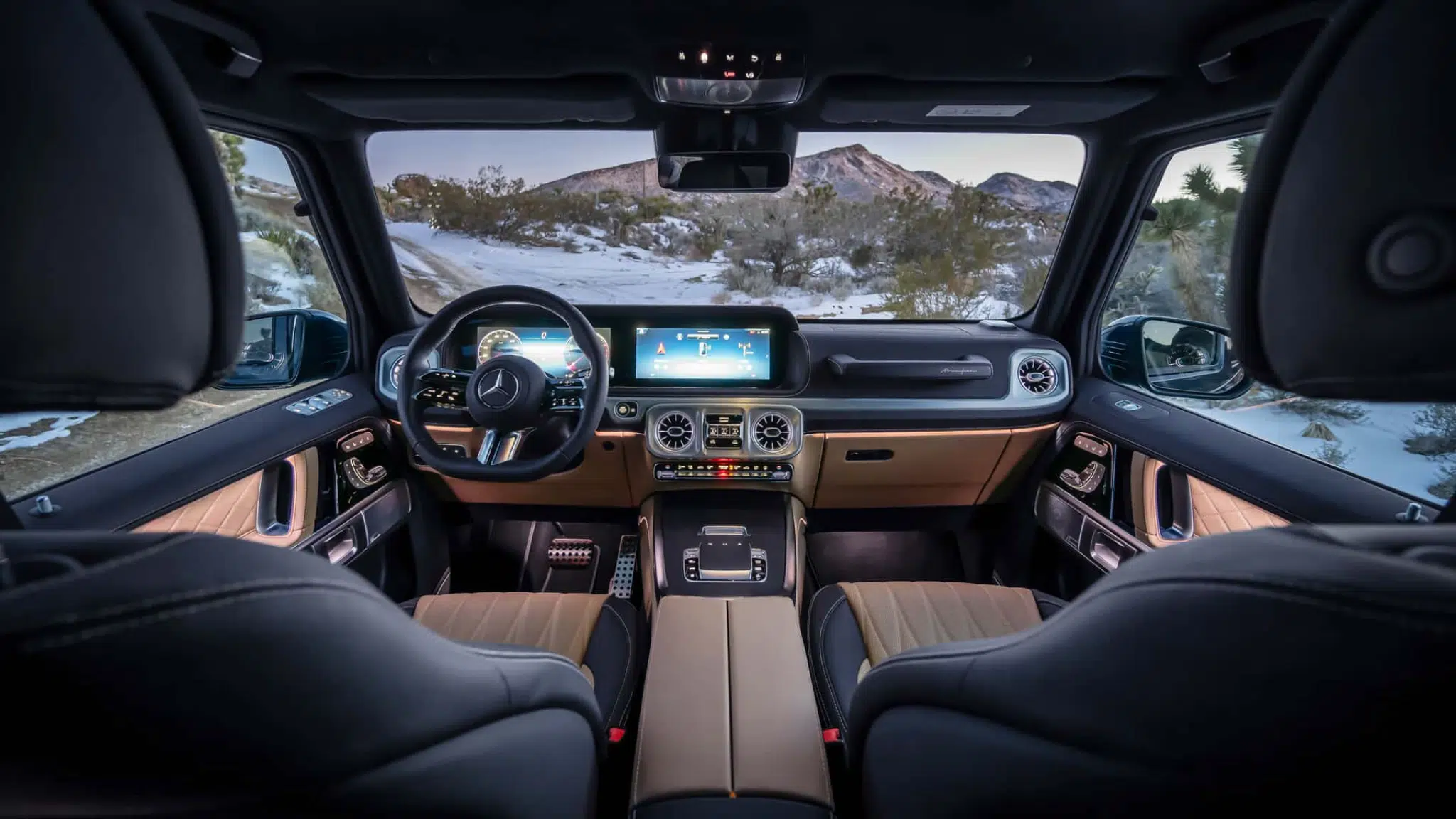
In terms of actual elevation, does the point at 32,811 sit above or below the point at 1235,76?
below

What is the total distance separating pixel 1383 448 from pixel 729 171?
2238 millimetres

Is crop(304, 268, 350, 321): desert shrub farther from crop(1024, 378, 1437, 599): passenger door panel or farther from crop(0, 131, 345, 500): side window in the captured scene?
crop(1024, 378, 1437, 599): passenger door panel

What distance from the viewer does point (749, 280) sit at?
3.04 metres

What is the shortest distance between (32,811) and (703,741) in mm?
1165

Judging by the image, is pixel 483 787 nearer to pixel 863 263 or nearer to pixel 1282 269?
pixel 1282 269

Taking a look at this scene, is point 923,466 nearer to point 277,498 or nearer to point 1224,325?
point 1224,325

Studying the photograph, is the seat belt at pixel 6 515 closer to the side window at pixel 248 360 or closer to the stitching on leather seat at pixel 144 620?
the side window at pixel 248 360

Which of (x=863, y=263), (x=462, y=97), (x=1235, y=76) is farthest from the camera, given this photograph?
(x=863, y=263)

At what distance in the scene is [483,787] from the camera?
31.0 inches

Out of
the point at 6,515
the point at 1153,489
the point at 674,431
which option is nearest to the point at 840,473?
the point at 674,431

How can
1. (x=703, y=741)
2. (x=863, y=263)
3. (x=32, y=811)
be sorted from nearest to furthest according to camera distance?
(x=32, y=811)
(x=703, y=741)
(x=863, y=263)

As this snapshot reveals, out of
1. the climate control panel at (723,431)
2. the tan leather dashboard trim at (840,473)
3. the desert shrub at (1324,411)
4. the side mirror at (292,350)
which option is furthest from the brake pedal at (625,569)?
the desert shrub at (1324,411)

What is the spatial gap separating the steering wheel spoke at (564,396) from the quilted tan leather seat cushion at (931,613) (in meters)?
1.15

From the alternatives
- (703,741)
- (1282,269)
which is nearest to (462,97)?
(703,741)
